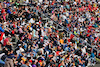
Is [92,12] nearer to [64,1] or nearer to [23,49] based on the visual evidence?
[64,1]

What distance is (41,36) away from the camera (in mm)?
4156

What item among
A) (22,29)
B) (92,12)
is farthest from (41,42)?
(92,12)

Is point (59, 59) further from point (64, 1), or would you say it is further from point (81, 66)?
point (64, 1)

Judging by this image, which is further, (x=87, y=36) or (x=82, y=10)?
(x=82, y=10)

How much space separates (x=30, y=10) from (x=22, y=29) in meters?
0.91

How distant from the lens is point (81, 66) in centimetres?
430

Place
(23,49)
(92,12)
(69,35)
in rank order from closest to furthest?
(23,49) → (69,35) → (92,12)

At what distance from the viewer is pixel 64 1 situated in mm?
5891

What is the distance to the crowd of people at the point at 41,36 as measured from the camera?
3337 mm

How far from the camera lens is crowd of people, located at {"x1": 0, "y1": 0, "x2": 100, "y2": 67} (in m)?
3.34

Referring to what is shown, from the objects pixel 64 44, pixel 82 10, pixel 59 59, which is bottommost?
pixel 59 59

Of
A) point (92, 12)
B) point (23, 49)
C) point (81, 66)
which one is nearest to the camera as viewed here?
point (23, 49)

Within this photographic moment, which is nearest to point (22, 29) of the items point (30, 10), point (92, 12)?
point (30, 10)

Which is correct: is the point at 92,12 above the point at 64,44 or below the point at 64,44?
above
